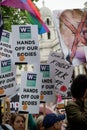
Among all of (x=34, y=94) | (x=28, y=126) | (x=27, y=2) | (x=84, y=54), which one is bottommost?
(x=28, y=126)

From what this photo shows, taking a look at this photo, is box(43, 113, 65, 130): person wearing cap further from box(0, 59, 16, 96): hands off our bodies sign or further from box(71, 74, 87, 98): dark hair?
box(0, 59, 16, 96): hands off our bodies sign

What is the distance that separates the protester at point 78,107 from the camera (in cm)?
442

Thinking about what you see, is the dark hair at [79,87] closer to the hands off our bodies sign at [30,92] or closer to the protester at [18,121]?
the hands off our bodies sign at [30,92]

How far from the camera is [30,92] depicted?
651 cm

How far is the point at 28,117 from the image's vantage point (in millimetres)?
6867

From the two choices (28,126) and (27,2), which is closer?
(28,126)

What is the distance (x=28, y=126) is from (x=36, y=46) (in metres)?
1.16

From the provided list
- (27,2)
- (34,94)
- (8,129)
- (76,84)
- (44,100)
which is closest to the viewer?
(76,84)

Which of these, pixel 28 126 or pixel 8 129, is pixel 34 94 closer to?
pixel 28 126

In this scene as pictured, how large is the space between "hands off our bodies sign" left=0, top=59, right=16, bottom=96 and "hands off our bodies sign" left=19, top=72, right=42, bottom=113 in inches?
7.4

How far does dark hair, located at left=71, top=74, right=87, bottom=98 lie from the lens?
4.64 meters

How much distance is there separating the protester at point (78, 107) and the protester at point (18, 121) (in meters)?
2.04

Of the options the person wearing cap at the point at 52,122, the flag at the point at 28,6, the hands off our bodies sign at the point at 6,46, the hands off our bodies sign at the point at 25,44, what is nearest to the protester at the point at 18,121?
the hands off our bodies sign at the point at 25,44

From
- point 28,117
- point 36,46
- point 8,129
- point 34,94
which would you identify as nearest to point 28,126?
point 28,117
